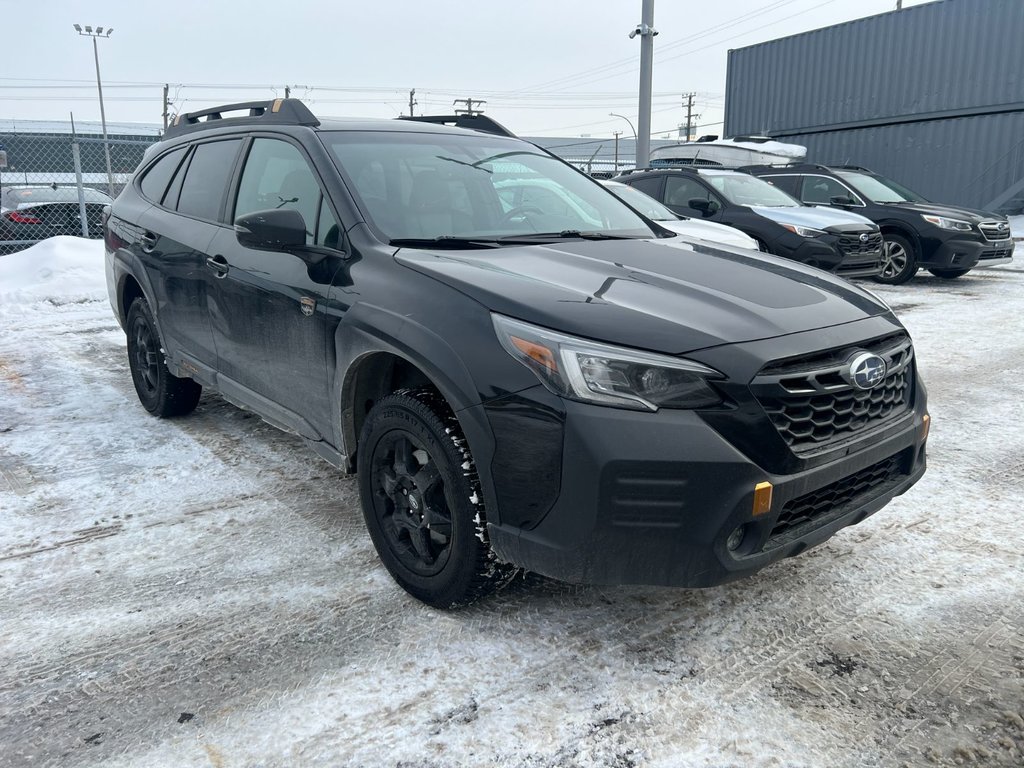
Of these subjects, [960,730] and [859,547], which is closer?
[960,730]

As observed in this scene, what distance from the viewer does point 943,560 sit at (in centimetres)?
304

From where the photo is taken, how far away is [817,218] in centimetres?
955

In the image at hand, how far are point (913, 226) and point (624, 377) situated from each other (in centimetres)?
968

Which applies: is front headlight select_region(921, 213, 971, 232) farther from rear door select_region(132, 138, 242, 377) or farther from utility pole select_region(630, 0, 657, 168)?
rear door select_region(132, 138, 242, 377)

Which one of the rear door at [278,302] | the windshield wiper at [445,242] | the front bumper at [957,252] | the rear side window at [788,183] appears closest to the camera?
the windshield wiper at [445,242]

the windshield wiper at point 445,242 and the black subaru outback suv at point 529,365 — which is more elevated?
the windshield wiper at point 445,242

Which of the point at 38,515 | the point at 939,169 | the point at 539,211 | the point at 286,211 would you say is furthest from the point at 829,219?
the point at 939,169

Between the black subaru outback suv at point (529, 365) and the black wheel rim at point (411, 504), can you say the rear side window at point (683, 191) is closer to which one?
the black subaru outback suv at point (529, 365)

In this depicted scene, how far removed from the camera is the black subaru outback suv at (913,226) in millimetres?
10148

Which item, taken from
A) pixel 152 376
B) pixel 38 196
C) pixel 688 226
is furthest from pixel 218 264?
pixel 38 196

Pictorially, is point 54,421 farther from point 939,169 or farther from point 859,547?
point 939,169

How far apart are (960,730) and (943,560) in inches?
41.4

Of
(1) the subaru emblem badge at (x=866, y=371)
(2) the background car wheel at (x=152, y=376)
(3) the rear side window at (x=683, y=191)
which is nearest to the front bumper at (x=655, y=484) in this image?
(1) the subaru emblem badge at (x=866, y=371)

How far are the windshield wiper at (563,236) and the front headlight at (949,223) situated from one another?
8375 millimetres
